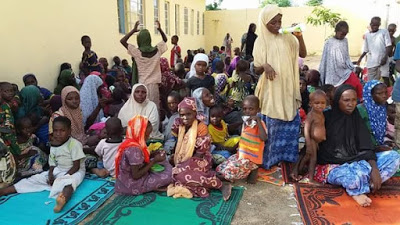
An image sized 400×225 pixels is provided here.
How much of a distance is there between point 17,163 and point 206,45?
59.8 ft

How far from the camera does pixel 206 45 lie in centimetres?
2123

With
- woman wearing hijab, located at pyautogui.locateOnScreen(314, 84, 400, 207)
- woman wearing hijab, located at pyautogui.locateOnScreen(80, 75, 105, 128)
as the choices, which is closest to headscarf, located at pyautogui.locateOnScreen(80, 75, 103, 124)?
woman wearing hijab, located at pyautogui.locateOnScreen(80, 75, 105, 128)

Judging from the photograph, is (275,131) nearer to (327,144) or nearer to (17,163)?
(327,144)

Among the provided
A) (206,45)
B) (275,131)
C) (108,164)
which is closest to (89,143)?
(108,164)

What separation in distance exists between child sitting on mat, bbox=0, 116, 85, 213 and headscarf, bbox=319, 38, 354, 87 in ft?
13.5

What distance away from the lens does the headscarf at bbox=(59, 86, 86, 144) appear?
13.9ft

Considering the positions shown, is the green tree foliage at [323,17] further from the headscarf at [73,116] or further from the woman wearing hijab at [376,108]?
the headscarf at [73,116]

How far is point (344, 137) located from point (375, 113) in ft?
2.24

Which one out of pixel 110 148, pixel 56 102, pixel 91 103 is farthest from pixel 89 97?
pixel 110 148

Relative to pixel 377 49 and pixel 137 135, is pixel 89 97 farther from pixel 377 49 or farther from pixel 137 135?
pixel 377 49

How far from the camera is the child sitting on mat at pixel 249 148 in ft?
11.5

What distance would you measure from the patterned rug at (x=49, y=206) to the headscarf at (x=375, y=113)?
119 inches

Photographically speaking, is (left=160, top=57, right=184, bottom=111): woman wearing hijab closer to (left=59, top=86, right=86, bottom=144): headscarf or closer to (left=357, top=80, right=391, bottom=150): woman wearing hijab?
(left=59, top=86, right=86, bottom=144): headscarf

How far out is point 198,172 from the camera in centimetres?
335
